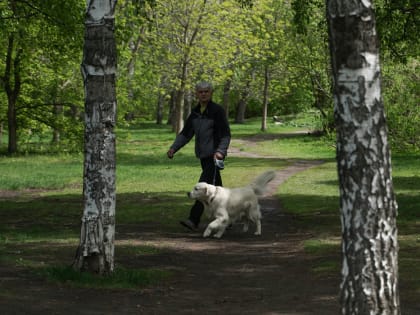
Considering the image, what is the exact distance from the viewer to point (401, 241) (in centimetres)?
1263

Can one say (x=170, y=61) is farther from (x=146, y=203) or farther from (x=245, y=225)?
(x=245, y=225)

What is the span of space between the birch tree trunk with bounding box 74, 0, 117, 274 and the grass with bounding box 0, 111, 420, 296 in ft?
1.15

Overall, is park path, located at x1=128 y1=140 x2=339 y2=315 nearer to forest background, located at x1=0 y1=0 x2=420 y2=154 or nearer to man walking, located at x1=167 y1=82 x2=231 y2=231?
→ man walking, located at x1=167 y1=82 x2=231 y2=231

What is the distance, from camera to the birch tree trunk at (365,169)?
18.4 ft

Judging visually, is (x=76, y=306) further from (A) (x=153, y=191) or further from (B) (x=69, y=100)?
(B) (x=69, y=100)

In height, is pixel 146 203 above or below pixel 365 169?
below

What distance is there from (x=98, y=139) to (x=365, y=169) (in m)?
4.53

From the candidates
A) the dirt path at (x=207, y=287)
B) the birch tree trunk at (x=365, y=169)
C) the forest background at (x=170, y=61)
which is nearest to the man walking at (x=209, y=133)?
the dirt path at (x=207, y=287)

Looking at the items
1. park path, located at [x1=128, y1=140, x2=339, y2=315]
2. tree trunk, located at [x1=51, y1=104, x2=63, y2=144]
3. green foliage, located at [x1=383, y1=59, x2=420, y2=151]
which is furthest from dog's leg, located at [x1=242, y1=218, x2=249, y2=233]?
tree trunk, located at [x1=51, y1=104, x2=63, y2=144]

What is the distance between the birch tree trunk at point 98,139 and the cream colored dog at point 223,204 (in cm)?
376

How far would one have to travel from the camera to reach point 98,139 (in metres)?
9.50

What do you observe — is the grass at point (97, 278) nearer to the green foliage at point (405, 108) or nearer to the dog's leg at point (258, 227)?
the dog's leg at point (258, 227)

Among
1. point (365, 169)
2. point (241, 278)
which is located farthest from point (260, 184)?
point (365, 169)

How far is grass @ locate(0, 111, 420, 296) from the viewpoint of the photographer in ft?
34.6
